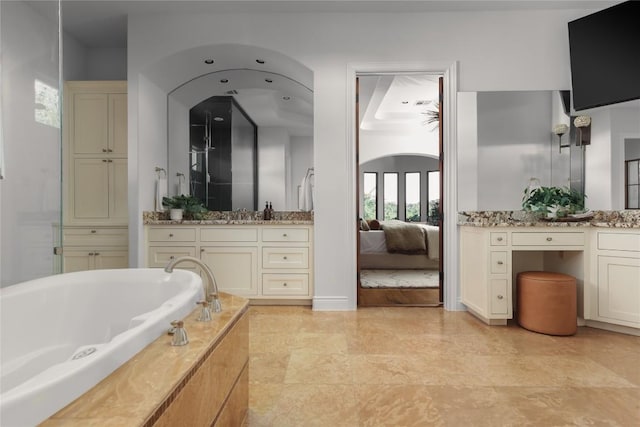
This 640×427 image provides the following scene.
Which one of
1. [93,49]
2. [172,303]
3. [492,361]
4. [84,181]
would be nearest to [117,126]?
[84,181]

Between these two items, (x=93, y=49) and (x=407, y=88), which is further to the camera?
(x=407, y=88)

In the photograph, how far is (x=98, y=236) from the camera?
11.3 feet

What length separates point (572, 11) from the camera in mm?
3221

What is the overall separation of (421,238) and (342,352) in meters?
2.84

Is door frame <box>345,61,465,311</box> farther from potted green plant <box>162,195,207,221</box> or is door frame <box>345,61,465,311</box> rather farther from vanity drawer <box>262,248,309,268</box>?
potted green plant <box>162,195,207,221</box>

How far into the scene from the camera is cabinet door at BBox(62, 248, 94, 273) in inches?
134

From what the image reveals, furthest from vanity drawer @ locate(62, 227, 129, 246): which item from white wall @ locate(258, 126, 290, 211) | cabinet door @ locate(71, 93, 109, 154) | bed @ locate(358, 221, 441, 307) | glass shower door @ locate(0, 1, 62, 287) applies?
bed @ locate(358, 221, 441, 307)

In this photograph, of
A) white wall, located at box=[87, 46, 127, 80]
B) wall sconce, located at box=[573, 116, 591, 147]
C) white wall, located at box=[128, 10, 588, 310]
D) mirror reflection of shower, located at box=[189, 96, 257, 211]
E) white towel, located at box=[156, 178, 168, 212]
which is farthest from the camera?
white wall, located at box=[87, 46, 127, 80]

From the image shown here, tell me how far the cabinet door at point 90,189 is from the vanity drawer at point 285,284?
5.44ft

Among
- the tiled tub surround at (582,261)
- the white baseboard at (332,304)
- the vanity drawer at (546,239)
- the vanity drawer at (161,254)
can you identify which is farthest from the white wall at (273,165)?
the vanity drawer at (546,239)

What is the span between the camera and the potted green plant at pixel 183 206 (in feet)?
11.8

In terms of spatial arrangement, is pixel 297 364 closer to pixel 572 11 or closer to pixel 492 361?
pixel 492 361

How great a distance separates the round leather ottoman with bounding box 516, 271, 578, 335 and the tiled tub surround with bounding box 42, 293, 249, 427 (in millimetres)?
2209

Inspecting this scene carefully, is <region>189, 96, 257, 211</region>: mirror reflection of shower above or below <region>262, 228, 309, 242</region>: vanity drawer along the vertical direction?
above
